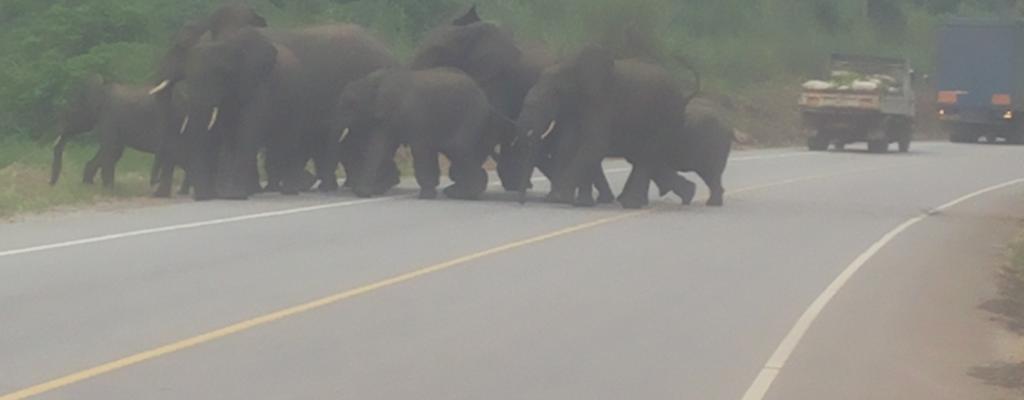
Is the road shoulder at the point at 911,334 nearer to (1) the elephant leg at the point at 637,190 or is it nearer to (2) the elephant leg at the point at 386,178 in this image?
(1) the elephant leg at the point at 637,190

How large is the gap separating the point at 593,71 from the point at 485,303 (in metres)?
11.5

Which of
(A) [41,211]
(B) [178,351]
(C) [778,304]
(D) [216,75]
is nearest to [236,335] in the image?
(B) [178,351]

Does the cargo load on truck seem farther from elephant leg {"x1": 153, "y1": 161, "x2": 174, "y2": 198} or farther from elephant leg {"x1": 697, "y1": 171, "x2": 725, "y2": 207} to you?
elephant leg {"x1": 153, "y1": 161, "x2": 174, "y2": 198}

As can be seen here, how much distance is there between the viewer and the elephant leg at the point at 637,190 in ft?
87.8

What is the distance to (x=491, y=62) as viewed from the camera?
28.6 meters

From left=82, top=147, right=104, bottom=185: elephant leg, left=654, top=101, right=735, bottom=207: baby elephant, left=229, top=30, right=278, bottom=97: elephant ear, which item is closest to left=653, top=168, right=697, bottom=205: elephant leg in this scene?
left=654, top=101, right=735, bottom=207: baby elephant

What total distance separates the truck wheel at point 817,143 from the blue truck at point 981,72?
1081cm

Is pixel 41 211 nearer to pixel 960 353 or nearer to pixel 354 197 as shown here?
pixel 354 197

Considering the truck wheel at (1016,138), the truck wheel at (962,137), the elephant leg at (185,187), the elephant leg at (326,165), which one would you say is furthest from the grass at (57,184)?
the truck wheel at (1016,138)

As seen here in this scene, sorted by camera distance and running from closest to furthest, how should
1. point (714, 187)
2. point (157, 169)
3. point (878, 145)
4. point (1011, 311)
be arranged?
point (1011, 311) < point (157, 169) < point (714, 187) < point (878, 145)

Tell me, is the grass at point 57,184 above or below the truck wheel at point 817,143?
above

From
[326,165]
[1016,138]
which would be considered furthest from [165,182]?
[1016,138]

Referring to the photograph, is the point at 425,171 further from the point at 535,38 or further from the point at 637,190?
the point at 535,38

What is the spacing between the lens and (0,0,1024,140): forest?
3834 centimetres
